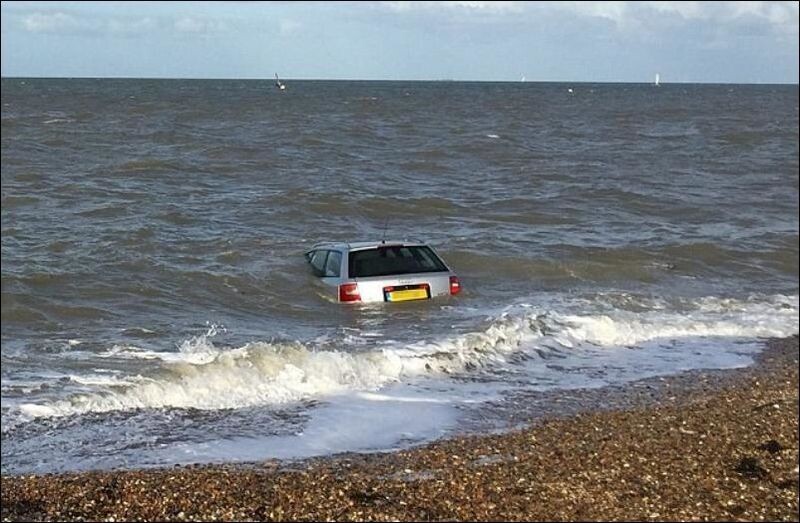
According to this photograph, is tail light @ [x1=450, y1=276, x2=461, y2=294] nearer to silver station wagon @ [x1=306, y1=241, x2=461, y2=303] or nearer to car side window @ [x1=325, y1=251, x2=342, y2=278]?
silver station wagon @ [x1=306, y1=241, x2=461, y2=303]

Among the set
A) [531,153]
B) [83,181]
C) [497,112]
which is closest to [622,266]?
[83,181]

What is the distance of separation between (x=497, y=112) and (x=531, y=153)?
3881 centimetres

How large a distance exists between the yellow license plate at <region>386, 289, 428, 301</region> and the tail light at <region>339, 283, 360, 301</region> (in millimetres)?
480

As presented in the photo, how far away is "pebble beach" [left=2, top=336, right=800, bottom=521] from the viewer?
6.16 metres

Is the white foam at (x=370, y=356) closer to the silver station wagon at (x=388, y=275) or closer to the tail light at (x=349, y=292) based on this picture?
the silver station wagon at (x=388, y=275)

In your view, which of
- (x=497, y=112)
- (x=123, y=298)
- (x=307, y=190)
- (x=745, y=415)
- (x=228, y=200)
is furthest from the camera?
(x=497, y=112)

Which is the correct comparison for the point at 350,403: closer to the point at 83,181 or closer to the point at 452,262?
the point at 452,262

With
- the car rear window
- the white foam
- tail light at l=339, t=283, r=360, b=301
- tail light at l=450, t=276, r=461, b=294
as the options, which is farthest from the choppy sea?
the car rear window

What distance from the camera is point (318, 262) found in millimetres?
16484

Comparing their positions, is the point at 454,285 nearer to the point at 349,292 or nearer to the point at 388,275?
the point at 388,275

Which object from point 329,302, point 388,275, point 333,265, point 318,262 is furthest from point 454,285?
point 318,262

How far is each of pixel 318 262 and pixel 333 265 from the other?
110 cm

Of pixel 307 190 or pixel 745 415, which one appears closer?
pixel 745 415

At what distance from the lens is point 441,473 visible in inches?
275
